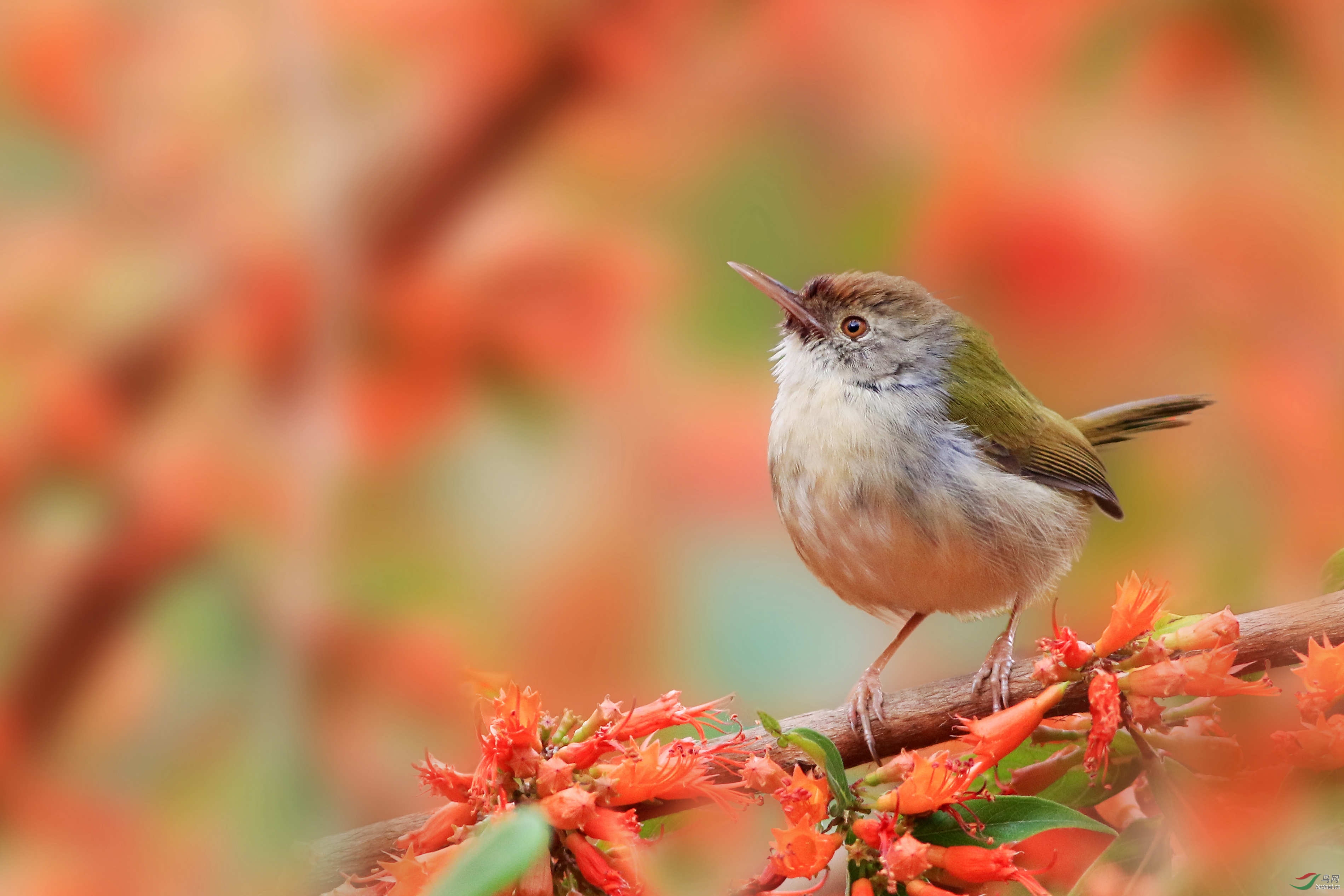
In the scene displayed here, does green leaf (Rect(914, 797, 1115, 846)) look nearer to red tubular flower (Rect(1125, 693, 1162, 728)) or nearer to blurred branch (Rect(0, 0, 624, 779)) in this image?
red tubular flower (Rect(1125, 693, 1162, 728))

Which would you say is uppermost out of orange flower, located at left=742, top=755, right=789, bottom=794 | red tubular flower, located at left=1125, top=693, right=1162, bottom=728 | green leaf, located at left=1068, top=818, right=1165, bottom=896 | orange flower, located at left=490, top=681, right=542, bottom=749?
orange flower, located at left=490, top=681, right=542, bottom=749

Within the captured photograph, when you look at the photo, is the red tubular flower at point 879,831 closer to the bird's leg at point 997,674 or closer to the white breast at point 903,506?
the bird's leg at point 997,674

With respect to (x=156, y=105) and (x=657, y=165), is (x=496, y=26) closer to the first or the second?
(x=657, y=165)

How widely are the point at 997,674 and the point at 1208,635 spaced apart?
0.38ft

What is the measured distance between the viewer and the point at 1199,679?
0.49 m

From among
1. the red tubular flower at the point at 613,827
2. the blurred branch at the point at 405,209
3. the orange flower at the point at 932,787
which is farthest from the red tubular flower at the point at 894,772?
the blurred branch at the point at 405,209

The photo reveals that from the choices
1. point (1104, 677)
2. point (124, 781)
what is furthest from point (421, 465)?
point (1104, 677)

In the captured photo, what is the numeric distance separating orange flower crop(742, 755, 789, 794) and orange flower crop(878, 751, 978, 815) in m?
0.05

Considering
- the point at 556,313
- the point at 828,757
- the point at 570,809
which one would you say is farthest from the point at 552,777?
the point at 556,313

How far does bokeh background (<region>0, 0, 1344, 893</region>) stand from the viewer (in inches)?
39.0

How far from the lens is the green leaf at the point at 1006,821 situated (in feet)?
1.51

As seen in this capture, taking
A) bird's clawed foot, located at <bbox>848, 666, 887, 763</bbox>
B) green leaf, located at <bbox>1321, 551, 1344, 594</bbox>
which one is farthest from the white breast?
green leaf, located at <bbox>1321, 551, 1344, 594</bbox>
